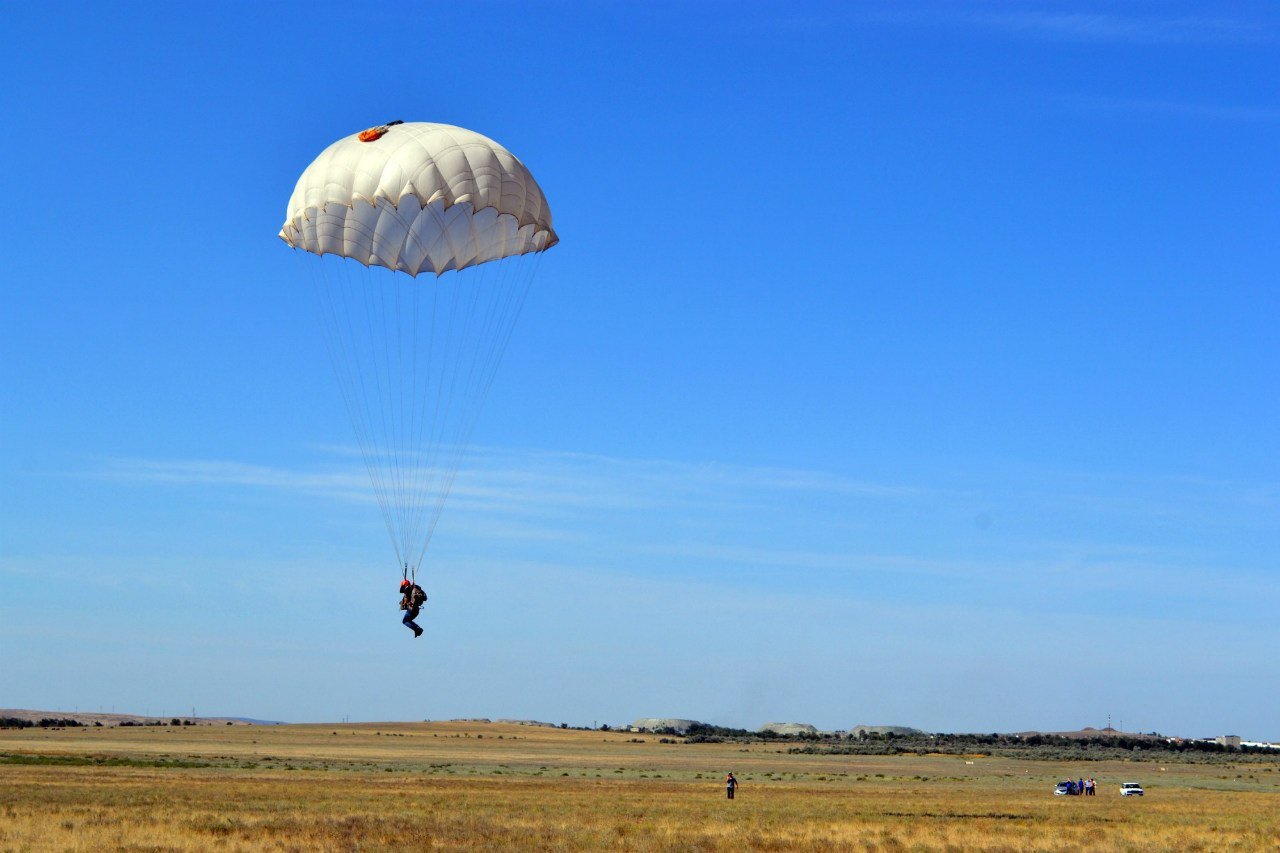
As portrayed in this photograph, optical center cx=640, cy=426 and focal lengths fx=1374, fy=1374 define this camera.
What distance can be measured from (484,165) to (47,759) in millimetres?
44970

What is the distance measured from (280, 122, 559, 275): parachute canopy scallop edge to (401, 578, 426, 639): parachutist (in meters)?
8.06

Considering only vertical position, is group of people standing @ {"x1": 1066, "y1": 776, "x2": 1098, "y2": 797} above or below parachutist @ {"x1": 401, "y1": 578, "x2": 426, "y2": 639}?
below

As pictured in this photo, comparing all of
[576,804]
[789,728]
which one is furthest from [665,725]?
[576,804]

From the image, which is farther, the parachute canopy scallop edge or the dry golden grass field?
the parachute canopy scallop edge

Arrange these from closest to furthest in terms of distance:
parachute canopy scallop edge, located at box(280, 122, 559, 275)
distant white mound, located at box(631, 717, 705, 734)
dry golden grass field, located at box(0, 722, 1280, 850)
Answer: dry golden grass field, located at box(0, 722, 1280, 850) < parachute canopy scallop edge, located at box(280, 122, 559, 275) < distant white mound, located at box(631, 717, 705, 734)

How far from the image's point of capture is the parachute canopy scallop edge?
108ft

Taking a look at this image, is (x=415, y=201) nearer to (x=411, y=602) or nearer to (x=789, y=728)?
(x=411, y=602)

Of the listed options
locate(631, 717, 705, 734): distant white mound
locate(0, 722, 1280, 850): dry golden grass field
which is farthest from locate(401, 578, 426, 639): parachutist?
locate(631, 717, 705, 734): distant white mound

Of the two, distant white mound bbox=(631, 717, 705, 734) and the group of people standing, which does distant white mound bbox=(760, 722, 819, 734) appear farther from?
the group of people standing

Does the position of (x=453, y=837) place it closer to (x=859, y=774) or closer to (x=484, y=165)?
(x=484, y=165)

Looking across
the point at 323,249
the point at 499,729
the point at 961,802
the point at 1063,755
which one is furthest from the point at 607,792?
the point at 499,729

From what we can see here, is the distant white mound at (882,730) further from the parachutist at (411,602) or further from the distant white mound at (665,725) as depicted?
the parachutist at (411,602)

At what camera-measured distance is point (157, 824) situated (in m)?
33.0

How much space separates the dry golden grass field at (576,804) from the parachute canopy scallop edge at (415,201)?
14121mm
